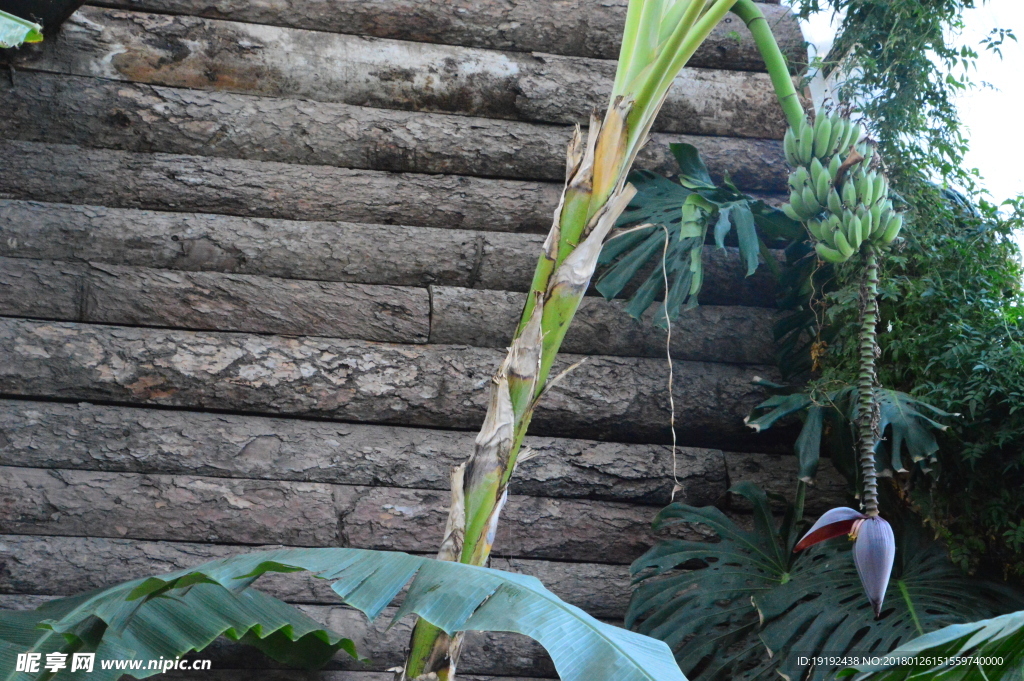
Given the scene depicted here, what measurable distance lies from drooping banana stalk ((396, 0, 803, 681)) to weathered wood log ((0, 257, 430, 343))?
99 centimetres

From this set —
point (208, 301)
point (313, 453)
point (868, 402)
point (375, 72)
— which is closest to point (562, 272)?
point (868, 402)

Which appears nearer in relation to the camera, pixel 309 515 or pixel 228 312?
pixel 309 515

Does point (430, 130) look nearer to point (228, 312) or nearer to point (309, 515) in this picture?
point (228, 312)

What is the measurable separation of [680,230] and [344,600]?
5.09 ft

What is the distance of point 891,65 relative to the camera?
8.73 ft

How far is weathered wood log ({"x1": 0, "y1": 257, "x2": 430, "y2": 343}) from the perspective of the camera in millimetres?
2518

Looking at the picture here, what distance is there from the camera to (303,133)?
9.40 ft

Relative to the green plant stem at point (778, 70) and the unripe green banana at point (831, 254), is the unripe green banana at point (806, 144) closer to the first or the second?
the green plant stem at point (778, 70)

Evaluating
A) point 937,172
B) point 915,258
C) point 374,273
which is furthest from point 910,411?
point 374,273

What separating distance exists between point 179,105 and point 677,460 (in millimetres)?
2165

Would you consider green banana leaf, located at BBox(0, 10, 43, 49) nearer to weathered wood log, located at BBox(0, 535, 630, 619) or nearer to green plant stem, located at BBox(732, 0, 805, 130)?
weathered wood log, located at BBox(0, 535, 630, 619)

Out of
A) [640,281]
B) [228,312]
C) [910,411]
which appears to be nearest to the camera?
[910,411]

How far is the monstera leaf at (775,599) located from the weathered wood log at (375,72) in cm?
159

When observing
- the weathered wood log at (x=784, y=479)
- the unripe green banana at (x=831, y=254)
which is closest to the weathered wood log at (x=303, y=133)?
the unripe green banana at (x=831, y=254)
